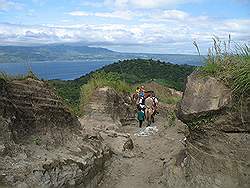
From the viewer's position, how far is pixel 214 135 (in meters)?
7.87

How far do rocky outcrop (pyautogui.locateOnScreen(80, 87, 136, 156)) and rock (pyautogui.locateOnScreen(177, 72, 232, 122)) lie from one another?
142 inches

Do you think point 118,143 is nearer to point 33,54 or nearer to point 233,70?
point 233,70

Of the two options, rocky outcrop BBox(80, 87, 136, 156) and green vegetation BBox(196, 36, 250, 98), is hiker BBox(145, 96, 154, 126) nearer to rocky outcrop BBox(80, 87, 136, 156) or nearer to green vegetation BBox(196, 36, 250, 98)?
rocky outcrop BBox(80, 87, 136, 156)

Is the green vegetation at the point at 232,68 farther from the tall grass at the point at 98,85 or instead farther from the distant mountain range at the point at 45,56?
the tall grass at the point at 98,85

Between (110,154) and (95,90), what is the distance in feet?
17.7

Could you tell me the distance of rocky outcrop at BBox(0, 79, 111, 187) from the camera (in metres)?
7.07

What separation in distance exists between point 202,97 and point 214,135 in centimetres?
75

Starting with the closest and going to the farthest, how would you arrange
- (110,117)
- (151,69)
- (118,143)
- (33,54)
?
1. (118,143)
2. (110,117)
3. (33,54)
4. (151,69)

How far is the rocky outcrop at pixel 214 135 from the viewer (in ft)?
24.9

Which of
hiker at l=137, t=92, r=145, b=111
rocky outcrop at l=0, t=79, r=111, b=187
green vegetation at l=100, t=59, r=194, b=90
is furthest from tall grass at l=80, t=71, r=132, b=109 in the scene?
green vegetation at l=100, t=59, r=194, b=90

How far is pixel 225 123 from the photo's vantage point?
772 cm

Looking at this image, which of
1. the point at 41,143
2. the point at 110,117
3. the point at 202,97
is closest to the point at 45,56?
the point at 110,117

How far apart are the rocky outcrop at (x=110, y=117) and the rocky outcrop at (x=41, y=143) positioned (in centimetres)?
184

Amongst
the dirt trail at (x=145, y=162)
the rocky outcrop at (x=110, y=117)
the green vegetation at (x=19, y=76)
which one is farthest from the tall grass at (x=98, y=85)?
the green vegetation at (x=19, y=76)
